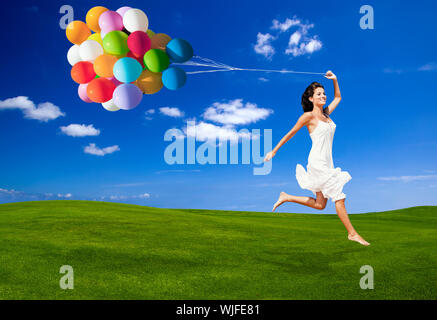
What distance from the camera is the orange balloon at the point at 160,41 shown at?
25.4 feet

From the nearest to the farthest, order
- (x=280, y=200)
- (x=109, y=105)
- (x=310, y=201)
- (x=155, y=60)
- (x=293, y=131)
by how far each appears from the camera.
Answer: (x=293, y=131) < (x=310, y=201) < (x=155, y=60) < (x=280, y=200) < (x=109, y=105)

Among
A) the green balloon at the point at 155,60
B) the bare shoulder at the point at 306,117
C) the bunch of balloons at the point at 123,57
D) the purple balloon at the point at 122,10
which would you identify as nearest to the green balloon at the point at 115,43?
the bunch of balloons at the point at 123,57

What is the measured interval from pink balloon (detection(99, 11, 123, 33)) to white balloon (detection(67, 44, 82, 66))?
0.79 m

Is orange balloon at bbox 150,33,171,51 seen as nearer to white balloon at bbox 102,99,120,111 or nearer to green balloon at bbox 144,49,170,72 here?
green balloon at bbox 144,49,170,72

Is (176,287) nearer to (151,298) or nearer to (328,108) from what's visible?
(151,298)

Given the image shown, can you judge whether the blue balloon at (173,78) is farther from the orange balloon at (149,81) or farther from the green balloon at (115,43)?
the green balloon at (115,43)

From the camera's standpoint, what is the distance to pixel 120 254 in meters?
8.83

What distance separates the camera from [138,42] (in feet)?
24.0

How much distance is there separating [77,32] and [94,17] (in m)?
0.46

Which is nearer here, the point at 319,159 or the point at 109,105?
the point at 319,159

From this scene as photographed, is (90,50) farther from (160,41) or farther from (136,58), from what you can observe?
(160,41)

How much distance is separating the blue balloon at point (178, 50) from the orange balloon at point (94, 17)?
64.5 inches

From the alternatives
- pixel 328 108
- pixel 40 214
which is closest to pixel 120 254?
pixel 328 108

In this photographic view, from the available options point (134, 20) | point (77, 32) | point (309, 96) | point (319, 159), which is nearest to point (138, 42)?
point (134, 20)
